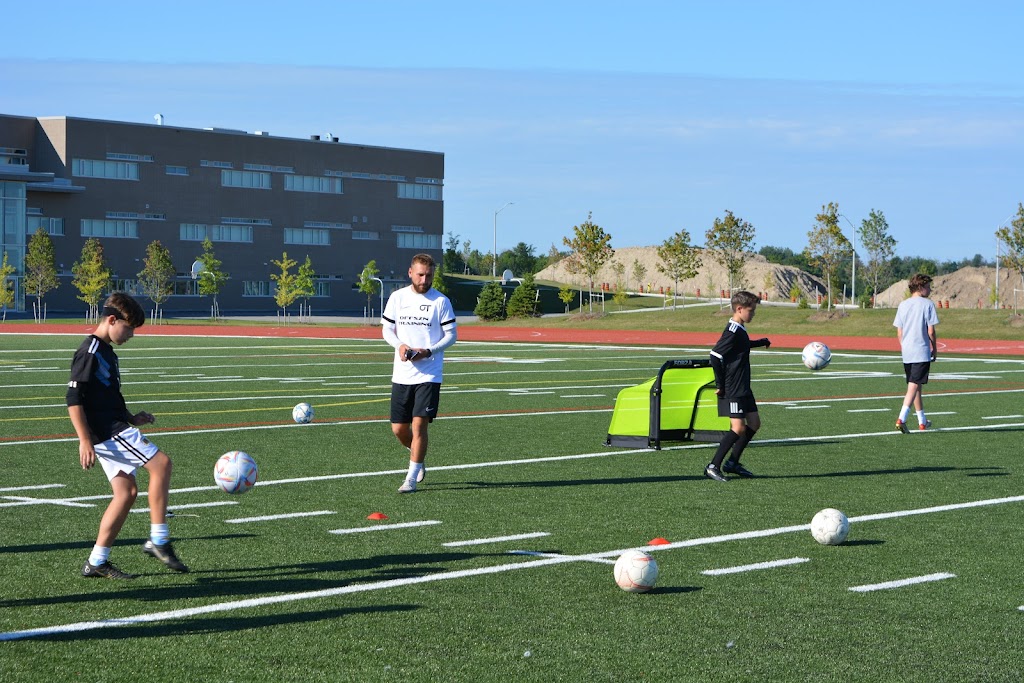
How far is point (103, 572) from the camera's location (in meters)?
8.34

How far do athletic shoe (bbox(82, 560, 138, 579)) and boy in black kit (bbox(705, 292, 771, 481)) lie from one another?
6.42m

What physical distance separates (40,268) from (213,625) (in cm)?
8412

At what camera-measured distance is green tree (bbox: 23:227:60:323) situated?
85.9 meters

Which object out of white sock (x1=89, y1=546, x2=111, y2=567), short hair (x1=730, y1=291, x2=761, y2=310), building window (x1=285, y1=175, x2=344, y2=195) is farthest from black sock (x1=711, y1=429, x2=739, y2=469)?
building window (x1=285, y1=175, x2=344, y2=195)

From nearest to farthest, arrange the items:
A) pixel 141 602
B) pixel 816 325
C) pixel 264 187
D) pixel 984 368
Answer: pixel 141 602 → pixel 984 368 → pixel 816 325 → pixel 264 187

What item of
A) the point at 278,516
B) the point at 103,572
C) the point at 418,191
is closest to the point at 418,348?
the point at 278,516

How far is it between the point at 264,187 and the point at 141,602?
337ft

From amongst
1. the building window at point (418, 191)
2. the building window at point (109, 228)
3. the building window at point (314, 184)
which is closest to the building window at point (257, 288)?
the building window at point (314, 184)

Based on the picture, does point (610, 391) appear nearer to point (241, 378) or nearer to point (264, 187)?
point (241, 378)

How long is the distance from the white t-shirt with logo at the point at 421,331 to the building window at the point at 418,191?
106 meters

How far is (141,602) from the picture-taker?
7.77 metres

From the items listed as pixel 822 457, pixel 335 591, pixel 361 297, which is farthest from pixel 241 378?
pixel 361 297

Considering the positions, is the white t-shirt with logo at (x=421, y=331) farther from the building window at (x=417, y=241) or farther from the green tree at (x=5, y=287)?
the building window at (x=417, y=241)

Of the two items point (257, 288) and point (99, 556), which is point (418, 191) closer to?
point (257, 288)
